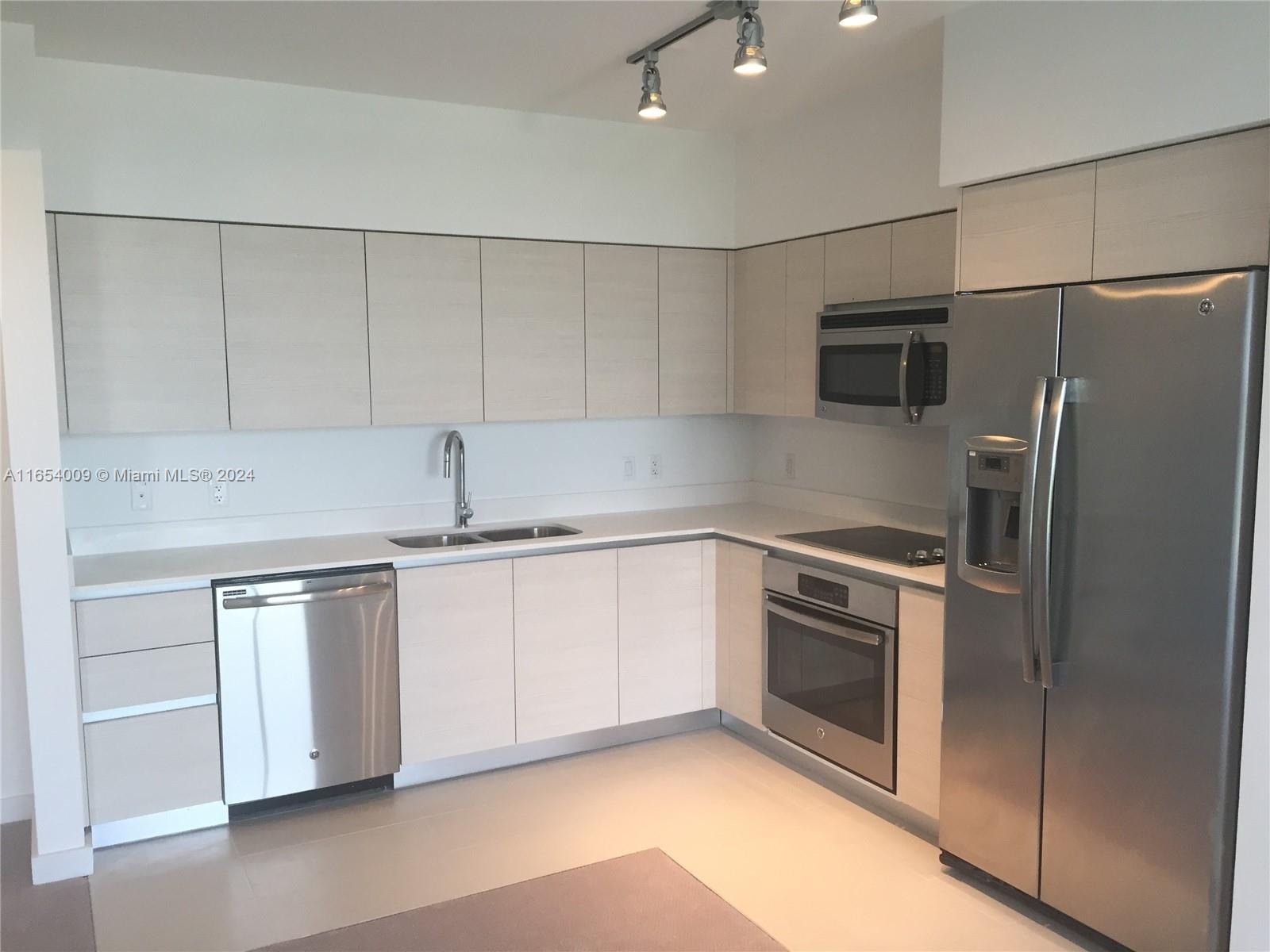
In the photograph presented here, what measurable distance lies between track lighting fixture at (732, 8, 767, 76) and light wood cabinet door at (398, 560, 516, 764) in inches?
77.3

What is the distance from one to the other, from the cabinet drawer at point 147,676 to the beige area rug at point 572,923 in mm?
969

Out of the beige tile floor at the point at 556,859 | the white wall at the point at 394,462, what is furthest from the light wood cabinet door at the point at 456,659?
the white wall at the point at 394,462

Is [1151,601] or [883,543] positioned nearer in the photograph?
[1151,601]

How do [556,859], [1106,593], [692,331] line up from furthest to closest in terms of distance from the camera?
[692,331]
[556,859]
[1106,593]

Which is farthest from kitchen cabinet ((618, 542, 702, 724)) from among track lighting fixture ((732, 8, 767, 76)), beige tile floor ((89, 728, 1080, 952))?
track lighting fixture ((732, 8, 767, 76))

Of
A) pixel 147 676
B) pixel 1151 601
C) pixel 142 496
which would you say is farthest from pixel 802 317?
pixel 147 676

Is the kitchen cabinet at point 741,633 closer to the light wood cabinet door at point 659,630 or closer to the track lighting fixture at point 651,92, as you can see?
the light wood cabinet door at point 659,630

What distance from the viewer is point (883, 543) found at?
145 inches

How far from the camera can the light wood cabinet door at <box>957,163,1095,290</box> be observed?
2.56 m

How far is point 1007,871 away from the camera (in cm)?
280

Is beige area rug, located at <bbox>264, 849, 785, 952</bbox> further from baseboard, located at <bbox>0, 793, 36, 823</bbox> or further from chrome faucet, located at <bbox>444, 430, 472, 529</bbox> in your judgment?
chrome faucet, located at <bbox>444, 430, 472, 529</bbox>

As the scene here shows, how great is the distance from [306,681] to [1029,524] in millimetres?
2427

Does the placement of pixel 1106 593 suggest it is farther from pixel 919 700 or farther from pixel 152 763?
pixel 152 763

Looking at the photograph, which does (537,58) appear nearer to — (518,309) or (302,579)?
(518,309)
